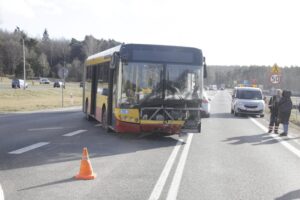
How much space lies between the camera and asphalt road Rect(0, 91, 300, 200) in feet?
26.0

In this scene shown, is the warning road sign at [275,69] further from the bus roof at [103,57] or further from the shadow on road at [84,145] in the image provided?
the shadow on road at [84,145]

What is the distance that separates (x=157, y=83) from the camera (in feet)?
→ 50.2

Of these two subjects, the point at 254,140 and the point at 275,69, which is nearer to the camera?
the point at 254,140

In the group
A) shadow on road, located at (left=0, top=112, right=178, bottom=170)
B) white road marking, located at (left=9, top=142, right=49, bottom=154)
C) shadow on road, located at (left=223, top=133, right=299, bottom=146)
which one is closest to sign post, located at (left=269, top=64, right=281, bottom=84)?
shadow on road, located at (left=223, top=133, right=299, bottom=146)

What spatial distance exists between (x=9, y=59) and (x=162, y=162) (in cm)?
12801

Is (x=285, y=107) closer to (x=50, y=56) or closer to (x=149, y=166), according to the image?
(x=149, y=166)

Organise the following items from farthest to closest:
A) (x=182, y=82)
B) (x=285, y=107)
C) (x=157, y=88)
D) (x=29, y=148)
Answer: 1. (x=285, y=107)
2. (x=182, y=82)
3. (x=157, y=88)
4. (x=29, y=148)

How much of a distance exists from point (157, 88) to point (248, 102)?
16.0 metres

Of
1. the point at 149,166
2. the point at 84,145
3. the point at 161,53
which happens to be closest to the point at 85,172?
the point at 149,166

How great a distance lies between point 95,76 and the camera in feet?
69.3

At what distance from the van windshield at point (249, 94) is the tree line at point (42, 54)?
94.2 m

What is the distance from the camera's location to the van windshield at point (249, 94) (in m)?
31.1

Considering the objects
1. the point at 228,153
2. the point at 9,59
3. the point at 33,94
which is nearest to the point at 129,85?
the point at 228,153

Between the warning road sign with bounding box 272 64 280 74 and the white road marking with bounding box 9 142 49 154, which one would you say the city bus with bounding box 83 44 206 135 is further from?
the warning road sign with bounding box 272 64 280 74
